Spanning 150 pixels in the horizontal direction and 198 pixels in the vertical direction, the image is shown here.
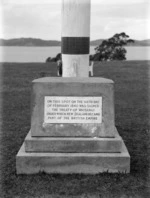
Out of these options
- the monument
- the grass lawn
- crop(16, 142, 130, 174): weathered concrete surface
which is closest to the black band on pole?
the monument

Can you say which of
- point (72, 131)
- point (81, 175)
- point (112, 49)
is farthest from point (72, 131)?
point (112, 49)

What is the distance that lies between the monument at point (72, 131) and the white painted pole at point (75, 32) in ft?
4.13

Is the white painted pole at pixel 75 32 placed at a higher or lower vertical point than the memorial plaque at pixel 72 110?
higher

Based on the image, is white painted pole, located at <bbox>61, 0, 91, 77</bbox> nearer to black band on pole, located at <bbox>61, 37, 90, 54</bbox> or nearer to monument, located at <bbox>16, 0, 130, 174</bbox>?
black band on pole, located at <bbox>61, 37, 90, 54</bbox>

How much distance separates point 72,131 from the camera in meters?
5.55

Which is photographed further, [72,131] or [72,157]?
[72,131]

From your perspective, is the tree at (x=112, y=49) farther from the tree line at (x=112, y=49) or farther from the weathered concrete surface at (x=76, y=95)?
the weathered concrete surface at (x=76, y=95)

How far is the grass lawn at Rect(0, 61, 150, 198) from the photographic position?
4.84m

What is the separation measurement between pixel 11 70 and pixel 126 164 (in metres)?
15.0

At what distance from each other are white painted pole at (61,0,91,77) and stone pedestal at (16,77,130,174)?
4.14 feet

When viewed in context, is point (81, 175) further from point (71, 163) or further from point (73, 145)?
point (73, 145)

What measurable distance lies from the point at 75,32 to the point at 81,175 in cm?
246

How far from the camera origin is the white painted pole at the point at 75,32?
6.57m

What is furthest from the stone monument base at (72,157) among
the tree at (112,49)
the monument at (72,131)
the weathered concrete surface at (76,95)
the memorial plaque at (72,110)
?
the tree at (112,49)
